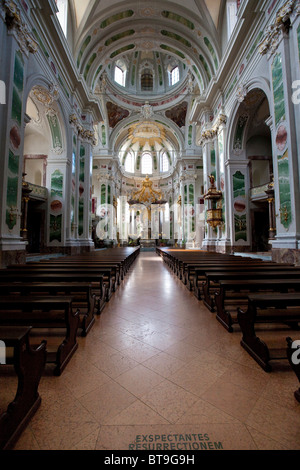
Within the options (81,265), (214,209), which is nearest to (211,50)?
(214,209)

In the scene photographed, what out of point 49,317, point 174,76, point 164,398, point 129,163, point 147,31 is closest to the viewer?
point 164,398

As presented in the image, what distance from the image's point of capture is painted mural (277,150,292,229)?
5.39 meters

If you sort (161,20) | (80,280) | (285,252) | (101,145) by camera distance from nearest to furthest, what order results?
(80,280), (285,252), (161,20), (101,145)

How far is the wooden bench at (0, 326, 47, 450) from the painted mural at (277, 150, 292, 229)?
5909 millimetres

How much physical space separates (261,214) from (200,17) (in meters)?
9.57

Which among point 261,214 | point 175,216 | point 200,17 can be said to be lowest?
point 261,214

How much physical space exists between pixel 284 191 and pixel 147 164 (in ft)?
76.8

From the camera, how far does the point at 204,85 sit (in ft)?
38.1

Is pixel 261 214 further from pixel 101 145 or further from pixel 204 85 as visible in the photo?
pixel 101 145

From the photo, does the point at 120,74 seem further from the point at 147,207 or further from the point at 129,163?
the point at 147,207

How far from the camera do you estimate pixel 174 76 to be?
63.2 feet

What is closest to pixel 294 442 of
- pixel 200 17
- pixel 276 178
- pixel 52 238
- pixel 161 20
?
pixel 276 178

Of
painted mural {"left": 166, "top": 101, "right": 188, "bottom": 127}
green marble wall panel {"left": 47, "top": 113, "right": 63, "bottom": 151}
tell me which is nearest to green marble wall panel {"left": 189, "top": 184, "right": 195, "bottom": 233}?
painted mural {"left": 166, "top": 101, "right": 188, "bottom": 127}
